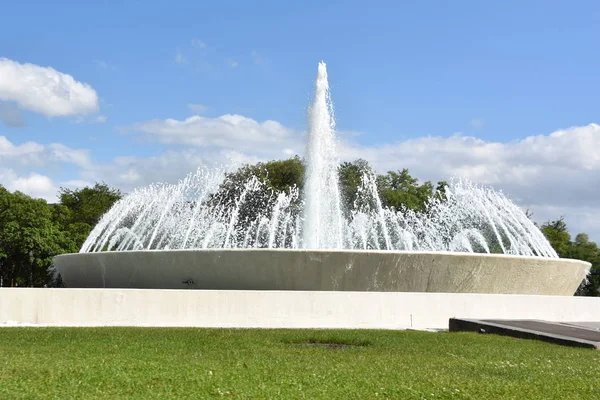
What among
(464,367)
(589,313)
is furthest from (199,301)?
(589,313)

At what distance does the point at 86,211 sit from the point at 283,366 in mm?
37617

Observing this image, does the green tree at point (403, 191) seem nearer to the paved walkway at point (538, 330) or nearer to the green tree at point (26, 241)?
the green tree at point (26, 241)

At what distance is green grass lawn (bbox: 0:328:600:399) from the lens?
6.13 m

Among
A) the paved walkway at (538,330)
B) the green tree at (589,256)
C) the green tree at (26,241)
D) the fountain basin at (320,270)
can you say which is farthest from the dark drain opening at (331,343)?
the green tree at (589,256)

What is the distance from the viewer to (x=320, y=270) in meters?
14.1

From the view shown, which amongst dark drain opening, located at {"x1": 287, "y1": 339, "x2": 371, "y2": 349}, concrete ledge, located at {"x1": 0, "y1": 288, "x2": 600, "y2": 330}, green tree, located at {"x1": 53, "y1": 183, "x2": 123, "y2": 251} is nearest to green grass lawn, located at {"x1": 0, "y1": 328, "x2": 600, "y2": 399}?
dark drain opening, located at {"x1": 287, "y1": 339, "x2": 371, "y2": 349}

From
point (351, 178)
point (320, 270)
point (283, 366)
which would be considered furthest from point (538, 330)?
point (351, 178)

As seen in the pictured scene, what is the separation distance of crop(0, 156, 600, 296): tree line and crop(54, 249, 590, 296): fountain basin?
15.6m

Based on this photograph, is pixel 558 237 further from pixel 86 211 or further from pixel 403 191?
pixel 86 211

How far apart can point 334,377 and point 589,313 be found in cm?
1067

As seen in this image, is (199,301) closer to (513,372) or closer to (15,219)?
(513,372)

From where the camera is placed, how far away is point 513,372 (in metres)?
7.58

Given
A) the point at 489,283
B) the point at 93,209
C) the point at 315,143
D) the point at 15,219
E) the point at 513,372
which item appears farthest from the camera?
the point at 93,209

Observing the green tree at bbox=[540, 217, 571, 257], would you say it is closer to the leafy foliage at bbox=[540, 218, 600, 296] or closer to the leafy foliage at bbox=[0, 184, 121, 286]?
the leafy foliage at bbox=[540, 218, 600, 296]
